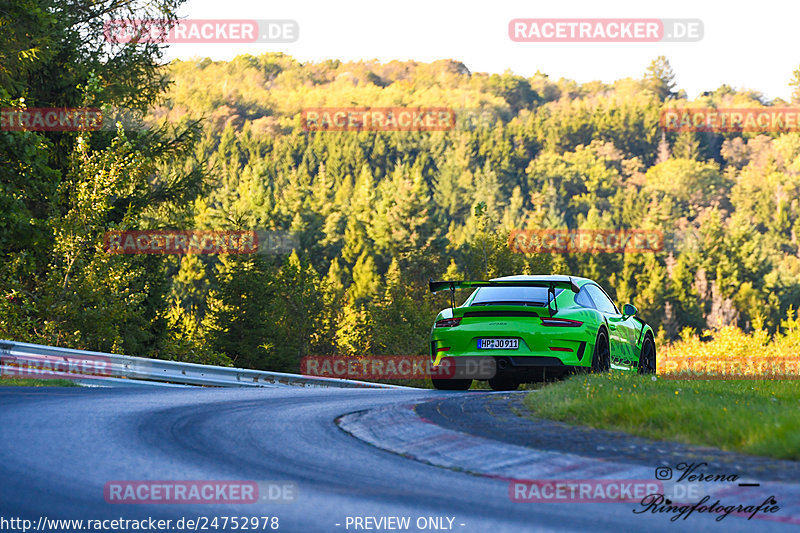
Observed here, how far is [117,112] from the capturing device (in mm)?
37156

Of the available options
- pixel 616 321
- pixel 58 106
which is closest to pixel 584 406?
pixel 616 321

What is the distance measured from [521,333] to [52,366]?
6.51 meters

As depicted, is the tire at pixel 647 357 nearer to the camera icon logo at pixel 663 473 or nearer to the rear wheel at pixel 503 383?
the rear wheel at pixel 503 383

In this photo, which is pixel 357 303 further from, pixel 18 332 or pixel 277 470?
pixel 277 470

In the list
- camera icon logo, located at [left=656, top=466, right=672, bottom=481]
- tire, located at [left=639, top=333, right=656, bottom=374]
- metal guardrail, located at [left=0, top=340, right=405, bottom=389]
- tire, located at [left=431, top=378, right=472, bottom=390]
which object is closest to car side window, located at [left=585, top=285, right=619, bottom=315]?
tire, located at [left=639, top=333, right=656, bottom=374]

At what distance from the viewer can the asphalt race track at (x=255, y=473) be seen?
4969mm

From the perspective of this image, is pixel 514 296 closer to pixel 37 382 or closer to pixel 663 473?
pixel 37 382

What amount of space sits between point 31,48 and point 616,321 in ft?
58.0

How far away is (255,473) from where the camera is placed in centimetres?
589

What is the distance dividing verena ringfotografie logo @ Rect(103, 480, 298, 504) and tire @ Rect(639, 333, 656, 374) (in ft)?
36.8

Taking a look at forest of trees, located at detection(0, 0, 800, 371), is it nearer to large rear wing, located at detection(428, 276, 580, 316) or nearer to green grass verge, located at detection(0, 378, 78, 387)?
green grass verge, located at detection(0, 378, 78, 387)

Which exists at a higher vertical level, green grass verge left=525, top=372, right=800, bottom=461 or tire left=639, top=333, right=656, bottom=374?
green grass verge left=525, top=372, right=800, bottom=461

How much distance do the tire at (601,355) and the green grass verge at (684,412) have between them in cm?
210

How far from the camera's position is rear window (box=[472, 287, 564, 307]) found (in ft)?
43.5
